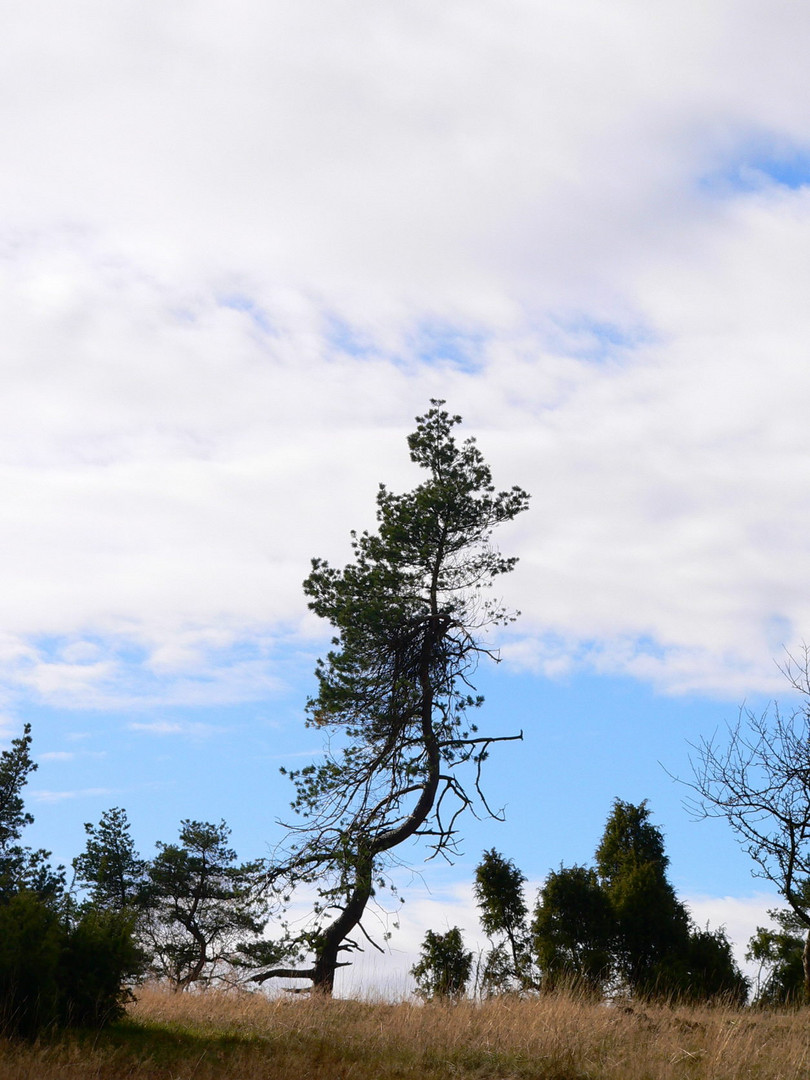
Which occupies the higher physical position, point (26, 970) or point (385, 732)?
point (385, 732)

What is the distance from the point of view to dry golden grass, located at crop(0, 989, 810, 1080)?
12.7 metres

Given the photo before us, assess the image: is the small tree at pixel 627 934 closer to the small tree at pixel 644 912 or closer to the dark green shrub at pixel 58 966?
the small tree at pixel 644 912

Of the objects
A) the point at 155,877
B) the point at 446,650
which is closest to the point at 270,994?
the point at 446,650

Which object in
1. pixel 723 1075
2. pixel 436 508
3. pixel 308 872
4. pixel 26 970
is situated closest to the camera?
pixel 723 1075

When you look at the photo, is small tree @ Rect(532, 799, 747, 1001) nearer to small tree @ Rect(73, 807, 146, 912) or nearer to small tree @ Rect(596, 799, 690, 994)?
small tree @ Rect(596, 799, 690, 994)

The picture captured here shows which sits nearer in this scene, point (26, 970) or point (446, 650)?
point (26, 970)

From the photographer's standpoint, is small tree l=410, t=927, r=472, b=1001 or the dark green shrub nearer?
the dark green shrub

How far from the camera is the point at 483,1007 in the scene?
16828 millimetres

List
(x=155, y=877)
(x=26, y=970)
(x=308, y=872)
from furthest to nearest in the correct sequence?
(x=155, y=877) → (x=308, y=872) → (x=26, y=970)

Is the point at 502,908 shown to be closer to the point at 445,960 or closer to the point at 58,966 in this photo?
the point at 445,960

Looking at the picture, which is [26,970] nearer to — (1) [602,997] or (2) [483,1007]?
(2) [483,1007]

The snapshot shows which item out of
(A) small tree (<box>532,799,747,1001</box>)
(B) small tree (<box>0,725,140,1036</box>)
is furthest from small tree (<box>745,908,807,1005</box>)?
(B) small tree (<box>0,725,140,1036</box>)

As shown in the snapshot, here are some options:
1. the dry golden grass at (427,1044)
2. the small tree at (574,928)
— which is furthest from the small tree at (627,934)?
the dry golden grass at (427,1044)

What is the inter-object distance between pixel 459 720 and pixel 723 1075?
1102cm
